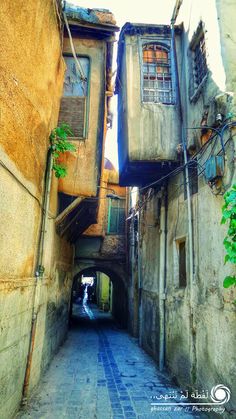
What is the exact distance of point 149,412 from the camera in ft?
16.5

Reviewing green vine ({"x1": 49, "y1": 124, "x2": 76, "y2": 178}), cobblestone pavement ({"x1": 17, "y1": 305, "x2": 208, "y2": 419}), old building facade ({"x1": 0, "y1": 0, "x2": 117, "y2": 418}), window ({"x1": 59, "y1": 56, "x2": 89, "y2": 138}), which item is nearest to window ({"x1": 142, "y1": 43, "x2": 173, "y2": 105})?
old building facade ({"x1": 0, "y1": 0, "x2": 117, "y2": 418})

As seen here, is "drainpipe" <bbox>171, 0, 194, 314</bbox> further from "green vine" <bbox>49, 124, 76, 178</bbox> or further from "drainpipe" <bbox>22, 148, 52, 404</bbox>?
"drainpipe" <bbox>22, 148, 52, 404</bbox>

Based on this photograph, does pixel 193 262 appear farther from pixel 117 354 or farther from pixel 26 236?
pixel 117 354

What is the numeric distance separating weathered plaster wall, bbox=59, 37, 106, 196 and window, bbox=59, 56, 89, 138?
15 centimetres

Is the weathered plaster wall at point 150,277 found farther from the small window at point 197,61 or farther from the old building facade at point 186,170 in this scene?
the small window at point 197,61

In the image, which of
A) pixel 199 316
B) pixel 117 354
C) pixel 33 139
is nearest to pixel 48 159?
pixel 33 139

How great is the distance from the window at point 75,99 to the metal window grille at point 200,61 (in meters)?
2.80

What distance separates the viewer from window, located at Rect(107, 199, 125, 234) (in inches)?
584

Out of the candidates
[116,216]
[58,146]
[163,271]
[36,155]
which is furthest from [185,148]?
[116,216]

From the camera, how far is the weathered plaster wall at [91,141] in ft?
22.9

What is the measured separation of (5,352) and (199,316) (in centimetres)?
338

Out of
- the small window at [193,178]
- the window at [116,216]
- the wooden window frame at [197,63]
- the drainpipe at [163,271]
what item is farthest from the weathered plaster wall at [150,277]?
the window at [116,216]

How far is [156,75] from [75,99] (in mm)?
2235

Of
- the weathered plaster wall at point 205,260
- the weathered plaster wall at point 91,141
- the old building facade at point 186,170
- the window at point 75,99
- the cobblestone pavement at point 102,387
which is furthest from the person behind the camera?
the window at point 75,99
